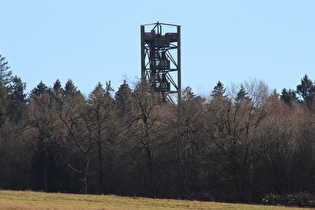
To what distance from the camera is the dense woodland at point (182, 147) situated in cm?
4741

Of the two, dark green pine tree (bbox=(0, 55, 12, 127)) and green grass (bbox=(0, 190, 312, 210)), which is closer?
green grass (bbox=(0, 190, 312, 210))

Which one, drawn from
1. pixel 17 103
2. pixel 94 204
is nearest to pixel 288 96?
pixel 17 103

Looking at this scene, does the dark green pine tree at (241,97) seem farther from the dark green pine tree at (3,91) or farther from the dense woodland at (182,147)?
the dark green pine tree at (3,91)

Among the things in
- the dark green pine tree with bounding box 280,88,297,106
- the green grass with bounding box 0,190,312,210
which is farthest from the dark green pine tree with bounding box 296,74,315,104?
the green grass with bounding box 0,190,312,210

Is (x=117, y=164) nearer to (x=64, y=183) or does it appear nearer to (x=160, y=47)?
(x=64, y=183)

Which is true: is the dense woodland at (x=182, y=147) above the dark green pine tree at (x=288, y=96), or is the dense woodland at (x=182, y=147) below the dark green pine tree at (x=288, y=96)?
below

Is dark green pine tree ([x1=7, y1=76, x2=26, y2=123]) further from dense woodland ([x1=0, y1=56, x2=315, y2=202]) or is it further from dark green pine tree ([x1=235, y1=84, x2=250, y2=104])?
dark green pine tree ([x1=235, y1=84, x2=250, y2=104])

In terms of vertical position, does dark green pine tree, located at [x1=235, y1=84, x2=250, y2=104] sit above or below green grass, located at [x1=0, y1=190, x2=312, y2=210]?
above

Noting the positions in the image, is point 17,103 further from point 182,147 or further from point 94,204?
point 94,204

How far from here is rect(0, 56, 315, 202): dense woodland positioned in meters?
47.4

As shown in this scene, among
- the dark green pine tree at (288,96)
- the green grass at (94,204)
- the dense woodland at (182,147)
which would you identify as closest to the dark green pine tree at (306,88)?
the dark green pine tree at (288,96)

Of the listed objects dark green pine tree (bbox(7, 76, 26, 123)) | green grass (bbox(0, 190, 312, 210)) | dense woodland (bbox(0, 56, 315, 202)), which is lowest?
green grass (bbox(0, 190, 312, 210))

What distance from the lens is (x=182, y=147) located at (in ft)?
165

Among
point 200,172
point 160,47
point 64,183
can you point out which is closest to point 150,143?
point 200,172
